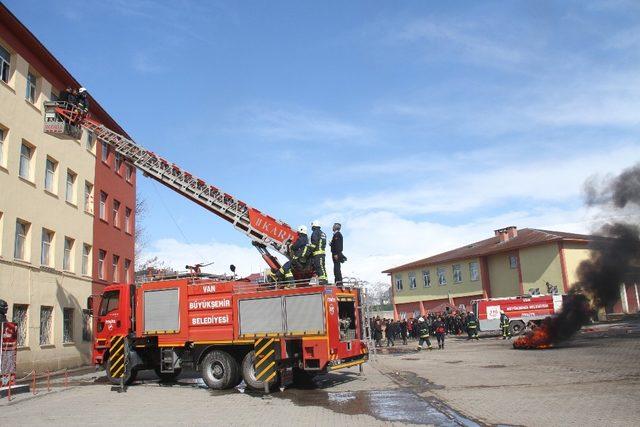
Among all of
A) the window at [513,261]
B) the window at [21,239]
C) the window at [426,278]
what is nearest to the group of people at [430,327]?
the window at [513,261]

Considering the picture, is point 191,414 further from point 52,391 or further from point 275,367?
point 52,391

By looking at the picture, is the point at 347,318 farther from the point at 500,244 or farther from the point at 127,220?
the point at 500,244

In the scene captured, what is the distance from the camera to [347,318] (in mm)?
→ 12195

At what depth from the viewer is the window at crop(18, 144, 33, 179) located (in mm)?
19116

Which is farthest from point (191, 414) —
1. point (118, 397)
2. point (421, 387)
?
→ point (421, 387)

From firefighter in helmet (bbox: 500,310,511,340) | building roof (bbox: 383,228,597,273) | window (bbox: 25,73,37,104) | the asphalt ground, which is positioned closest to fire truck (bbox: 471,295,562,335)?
firefighter in helmet (bbox: 500,310,511,340)

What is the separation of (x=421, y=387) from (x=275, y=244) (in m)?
5.65

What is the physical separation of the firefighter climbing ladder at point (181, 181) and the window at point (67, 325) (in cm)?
883

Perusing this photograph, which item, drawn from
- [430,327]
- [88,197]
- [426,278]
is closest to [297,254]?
[88,197]

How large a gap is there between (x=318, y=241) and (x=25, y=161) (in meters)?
13.4

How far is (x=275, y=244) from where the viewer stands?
48.1 feet

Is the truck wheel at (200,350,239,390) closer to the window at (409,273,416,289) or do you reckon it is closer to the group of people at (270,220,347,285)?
the group of people at (270,220,347,285)

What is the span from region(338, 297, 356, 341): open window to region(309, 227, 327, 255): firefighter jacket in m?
1.27

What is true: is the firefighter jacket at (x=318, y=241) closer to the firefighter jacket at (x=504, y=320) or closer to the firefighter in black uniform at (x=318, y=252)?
the firefighter in black uniform at (x=318, y=252)
